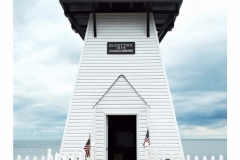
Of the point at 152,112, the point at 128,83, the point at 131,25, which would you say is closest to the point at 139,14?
the point at 131,25

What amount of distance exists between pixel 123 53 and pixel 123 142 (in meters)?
3.38

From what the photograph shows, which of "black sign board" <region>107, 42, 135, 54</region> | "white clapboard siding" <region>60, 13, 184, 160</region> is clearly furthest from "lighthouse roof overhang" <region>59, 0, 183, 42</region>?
"black sign board" <region>107, 42, 135, 54</region>

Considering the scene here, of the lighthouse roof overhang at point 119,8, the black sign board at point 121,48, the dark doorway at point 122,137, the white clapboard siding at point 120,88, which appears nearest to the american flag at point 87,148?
the white clapboard siding at point 120,88

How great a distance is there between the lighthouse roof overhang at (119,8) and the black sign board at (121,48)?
116 centimetres

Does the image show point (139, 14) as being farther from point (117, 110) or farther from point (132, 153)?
point (132, 153)

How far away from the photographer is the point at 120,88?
15.3m

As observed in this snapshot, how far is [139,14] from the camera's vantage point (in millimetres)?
16188

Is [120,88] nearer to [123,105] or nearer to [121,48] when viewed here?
[123,105]

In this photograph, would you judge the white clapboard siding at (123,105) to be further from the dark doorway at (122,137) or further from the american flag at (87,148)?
the american flag at (87,148)

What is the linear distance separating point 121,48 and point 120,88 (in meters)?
1.61

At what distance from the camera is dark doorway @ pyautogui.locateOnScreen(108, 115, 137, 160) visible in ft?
51.2

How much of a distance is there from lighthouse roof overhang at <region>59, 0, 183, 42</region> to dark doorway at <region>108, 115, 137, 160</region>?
12.8 ft

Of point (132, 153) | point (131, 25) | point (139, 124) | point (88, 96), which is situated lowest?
point (132, 153)

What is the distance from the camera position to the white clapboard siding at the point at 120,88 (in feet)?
49.8
